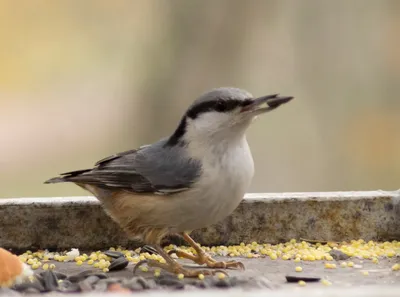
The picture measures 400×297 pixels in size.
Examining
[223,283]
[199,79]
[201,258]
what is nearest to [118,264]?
[201,258]

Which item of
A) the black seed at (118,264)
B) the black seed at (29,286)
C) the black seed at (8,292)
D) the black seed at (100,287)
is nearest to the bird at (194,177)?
the black seed at (118,264)

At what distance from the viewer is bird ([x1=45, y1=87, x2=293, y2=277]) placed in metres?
3.14

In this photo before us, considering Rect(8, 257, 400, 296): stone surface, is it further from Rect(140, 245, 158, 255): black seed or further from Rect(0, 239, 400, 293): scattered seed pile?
Rect(140, 245, 158, 255): black seed

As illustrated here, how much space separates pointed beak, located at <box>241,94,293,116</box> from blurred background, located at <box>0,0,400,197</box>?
329cm

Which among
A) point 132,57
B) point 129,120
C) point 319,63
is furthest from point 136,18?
point 319,63

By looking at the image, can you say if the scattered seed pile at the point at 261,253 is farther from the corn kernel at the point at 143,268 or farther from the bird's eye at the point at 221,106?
the bird's eye at the point at 221,106

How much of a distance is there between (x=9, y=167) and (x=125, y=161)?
4998mm

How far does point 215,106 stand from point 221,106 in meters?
0.03

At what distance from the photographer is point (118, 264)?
339cm

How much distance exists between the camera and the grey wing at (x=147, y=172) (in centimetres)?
320

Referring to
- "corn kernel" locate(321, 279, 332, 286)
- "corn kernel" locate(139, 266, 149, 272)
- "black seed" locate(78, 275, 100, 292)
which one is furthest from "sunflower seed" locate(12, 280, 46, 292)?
"corn kernel" locate(321, 279, 332, 286)

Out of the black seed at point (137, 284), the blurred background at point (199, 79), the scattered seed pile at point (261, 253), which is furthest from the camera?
the blurred background at point (199, 79)

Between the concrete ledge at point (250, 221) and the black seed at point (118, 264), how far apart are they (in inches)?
12.5

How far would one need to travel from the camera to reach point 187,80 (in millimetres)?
6508
